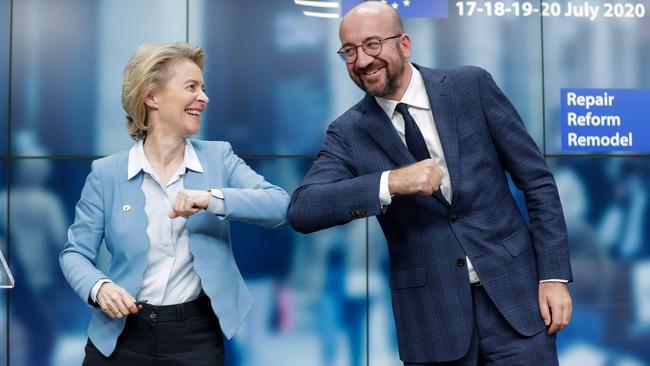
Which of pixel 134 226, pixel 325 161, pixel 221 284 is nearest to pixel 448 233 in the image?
pixel 325 161

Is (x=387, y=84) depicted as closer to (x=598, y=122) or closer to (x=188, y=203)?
(x=188, y=203)

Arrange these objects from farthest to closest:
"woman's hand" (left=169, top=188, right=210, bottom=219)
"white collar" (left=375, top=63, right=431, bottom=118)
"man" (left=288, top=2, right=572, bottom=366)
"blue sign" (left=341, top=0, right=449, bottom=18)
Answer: "blue sign" (left=341, top=0, right=449, bottom=18) → "white collar" (left=375, top=63, right=431, bottom=118) → "man" (left=288, top=2, right=572, bottom=366) → "woman's hand" (left=169, top=188, right=210, bottom=219)

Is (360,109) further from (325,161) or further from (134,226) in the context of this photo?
(134,226)

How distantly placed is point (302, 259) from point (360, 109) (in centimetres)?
242

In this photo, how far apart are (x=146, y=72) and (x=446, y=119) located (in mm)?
859

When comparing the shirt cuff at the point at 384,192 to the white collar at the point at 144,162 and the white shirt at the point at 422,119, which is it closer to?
the white shirt at the point at 422,119

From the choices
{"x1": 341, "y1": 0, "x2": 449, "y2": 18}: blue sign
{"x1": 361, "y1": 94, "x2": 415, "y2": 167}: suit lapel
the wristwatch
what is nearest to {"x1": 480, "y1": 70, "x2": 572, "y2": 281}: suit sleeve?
{"x1": 361, "y1": 94, "x2": 415, "y2": 167}: suit lapel

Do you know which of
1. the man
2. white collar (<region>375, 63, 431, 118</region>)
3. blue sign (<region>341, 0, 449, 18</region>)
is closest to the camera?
the man

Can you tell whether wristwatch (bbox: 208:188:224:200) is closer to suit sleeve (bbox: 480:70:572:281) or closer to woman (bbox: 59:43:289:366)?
woman (bbox: 59:43:289:366)

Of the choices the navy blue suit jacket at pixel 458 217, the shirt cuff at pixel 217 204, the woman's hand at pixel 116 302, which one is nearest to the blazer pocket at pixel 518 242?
the navy blue suit jacket at pixel 458 217

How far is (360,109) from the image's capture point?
249 centimetres

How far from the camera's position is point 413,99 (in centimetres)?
242

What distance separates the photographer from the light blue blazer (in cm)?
229

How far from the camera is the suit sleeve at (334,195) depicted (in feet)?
7.34
